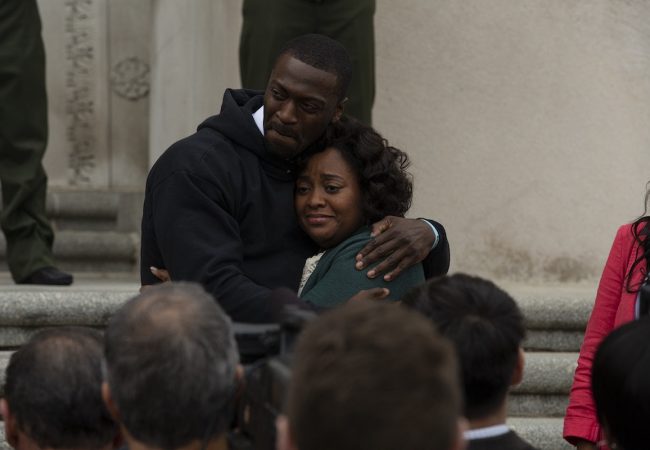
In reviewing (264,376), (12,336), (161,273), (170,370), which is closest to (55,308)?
(12,336)

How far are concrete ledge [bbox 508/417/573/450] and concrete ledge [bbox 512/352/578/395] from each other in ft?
0.56

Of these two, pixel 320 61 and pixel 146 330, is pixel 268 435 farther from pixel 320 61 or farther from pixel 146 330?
pixel 320 61

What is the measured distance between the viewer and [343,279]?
10.4 ft

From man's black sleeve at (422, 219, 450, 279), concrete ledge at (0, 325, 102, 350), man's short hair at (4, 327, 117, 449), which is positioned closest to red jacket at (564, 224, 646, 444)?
man's black sleeve at (422, 219, 450, 279)

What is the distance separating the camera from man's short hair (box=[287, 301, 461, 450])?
1.57 metres

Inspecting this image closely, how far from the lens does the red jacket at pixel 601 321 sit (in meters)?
3.25

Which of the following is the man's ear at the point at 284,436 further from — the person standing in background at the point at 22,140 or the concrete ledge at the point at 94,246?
the concrete ledge at the point at 94,246

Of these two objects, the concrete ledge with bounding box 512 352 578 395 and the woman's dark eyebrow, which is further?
the concrete ledge with bounding box 512 352 578 395

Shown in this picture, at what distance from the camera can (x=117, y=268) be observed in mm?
6602

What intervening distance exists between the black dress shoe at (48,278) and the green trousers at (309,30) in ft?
3.74

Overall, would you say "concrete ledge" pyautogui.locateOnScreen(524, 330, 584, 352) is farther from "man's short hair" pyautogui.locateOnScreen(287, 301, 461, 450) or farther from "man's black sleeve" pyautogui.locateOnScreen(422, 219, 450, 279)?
"man's short hair" pyautogui.locateOnScreen(287, 301, 461, 450)

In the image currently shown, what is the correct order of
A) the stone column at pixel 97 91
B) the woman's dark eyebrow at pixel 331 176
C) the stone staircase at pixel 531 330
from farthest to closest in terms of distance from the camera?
the stone column at pixel 97 91 → the stone staircase at pixel 531 330 → the woman's dark eyebrow at pixel 331 176

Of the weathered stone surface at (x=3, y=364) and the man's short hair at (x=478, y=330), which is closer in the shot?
the man's short hair at (x=478, y=330)

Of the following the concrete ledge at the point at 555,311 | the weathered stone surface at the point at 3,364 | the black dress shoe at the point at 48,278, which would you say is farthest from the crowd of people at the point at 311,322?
the black dress shoe at the point at 48,278
